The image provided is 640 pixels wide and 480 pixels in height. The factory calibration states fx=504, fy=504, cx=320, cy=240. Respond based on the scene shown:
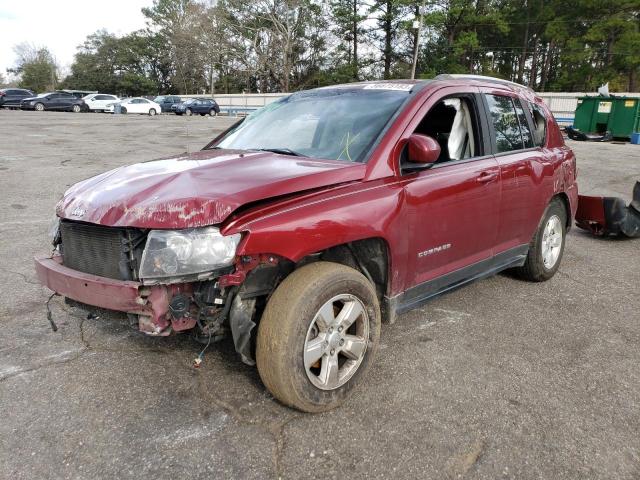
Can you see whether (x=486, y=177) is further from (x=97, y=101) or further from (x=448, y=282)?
(x=97, y=101)

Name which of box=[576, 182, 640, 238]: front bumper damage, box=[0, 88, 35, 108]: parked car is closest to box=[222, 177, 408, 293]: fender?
box=[576, 182, 640, 238]: front bumper damage

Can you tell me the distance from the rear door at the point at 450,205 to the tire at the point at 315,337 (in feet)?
1.78

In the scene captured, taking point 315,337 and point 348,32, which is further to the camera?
point 348,32

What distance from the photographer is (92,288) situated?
2514mm

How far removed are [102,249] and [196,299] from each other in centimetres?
57

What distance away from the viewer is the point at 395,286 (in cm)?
308

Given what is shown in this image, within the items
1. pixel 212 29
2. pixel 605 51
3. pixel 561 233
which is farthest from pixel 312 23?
pixel 561 233

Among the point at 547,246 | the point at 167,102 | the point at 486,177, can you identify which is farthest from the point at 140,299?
the point at 167,102

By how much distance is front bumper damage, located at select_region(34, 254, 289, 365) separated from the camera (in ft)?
7.88

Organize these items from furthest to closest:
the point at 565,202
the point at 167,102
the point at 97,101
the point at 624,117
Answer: the point at 167,102, the point at 97,101, the point at 624,117, the point at 565,202

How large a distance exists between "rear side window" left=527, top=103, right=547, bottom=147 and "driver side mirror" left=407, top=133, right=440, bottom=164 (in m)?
1.90

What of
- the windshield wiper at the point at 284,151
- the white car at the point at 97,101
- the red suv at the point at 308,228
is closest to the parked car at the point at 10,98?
the white car at the point at 97,101

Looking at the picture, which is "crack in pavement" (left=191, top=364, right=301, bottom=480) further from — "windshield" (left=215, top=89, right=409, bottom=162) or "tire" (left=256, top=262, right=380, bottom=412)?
"windshield" (left=215, top=89, right=409, bottom=162)

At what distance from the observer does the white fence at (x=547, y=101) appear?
31.3 meters
